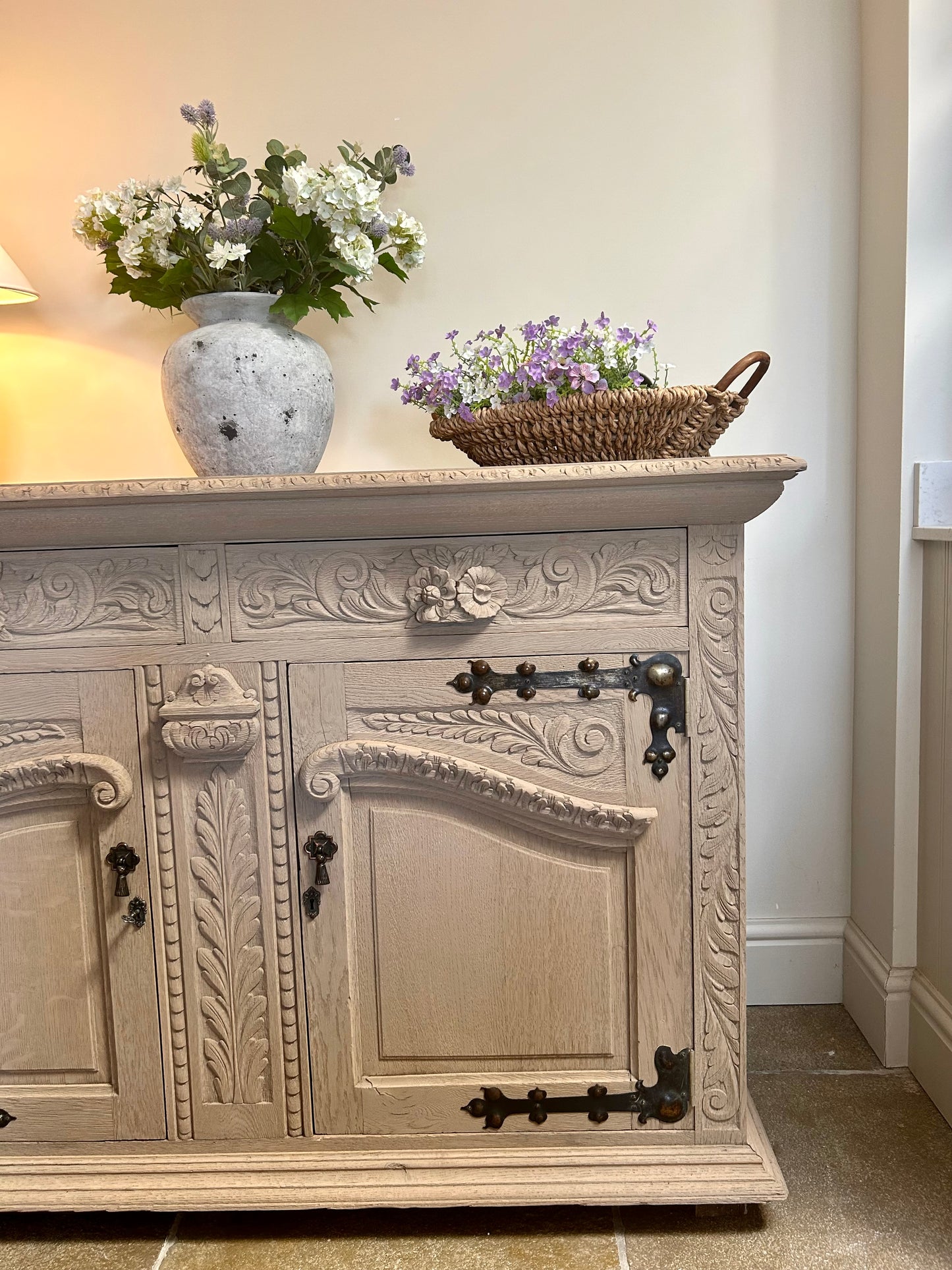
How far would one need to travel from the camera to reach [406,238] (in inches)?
56.6

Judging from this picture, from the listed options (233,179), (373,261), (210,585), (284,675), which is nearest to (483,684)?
(284,675)

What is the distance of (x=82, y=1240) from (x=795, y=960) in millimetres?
1275

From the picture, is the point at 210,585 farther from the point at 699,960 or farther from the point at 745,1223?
the point at 745,1223

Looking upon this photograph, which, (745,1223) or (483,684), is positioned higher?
(483,684)

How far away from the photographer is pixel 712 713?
119 cm

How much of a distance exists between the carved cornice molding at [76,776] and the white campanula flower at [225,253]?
67cm

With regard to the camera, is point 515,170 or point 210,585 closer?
point 210,585

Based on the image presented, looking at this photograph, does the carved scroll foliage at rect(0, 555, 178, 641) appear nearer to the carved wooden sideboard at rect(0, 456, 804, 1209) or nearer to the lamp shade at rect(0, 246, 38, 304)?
the carved wooden sideboard at rect(0, 456, 804, 1209)

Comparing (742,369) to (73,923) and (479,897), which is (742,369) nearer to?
(479,897)

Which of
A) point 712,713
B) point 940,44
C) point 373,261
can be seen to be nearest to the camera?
point 712,713

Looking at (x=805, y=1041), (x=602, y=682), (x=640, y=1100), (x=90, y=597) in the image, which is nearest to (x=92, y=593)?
(x=90, y=597)

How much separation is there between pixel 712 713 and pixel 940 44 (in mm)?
1158

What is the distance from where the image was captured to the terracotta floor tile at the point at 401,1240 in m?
1.19

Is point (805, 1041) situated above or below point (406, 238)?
below
